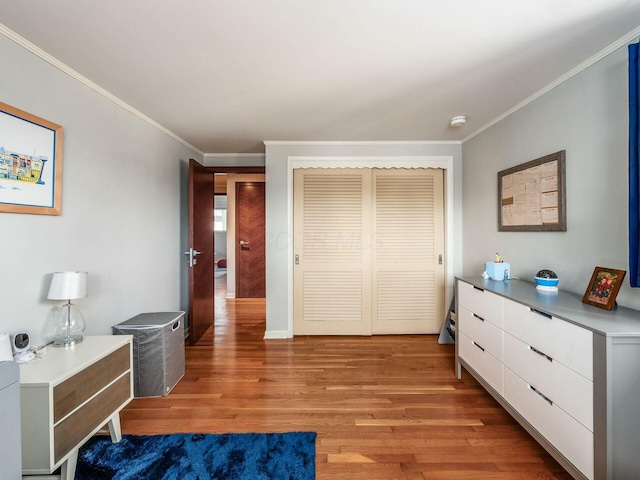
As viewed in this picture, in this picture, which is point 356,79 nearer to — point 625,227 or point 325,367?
point 625,227

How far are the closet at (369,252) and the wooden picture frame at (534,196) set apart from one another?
2.90 ft

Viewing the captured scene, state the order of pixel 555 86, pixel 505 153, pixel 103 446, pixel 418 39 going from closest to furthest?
pixel 418 39 < pixel 103 446 < pixel 555 86 < pixel 505 153

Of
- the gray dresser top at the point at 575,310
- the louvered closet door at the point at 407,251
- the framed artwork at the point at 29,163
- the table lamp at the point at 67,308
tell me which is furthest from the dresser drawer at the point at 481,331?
the framed artwork at the point at 29,163

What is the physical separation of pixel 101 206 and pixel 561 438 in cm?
324

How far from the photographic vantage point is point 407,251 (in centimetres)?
338

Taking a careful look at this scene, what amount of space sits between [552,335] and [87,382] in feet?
7.99

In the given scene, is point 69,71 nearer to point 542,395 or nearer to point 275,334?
point 275,334

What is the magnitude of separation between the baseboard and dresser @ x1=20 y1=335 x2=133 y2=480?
167cm

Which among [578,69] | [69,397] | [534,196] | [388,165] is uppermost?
[578,69]

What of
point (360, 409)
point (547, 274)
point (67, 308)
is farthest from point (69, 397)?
point (547, 274)

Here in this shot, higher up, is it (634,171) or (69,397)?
(634,171)

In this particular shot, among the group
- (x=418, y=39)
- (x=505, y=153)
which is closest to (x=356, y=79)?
(x=418, y=39)

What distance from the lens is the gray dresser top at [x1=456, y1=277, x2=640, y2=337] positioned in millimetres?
1197

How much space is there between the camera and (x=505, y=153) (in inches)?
100
